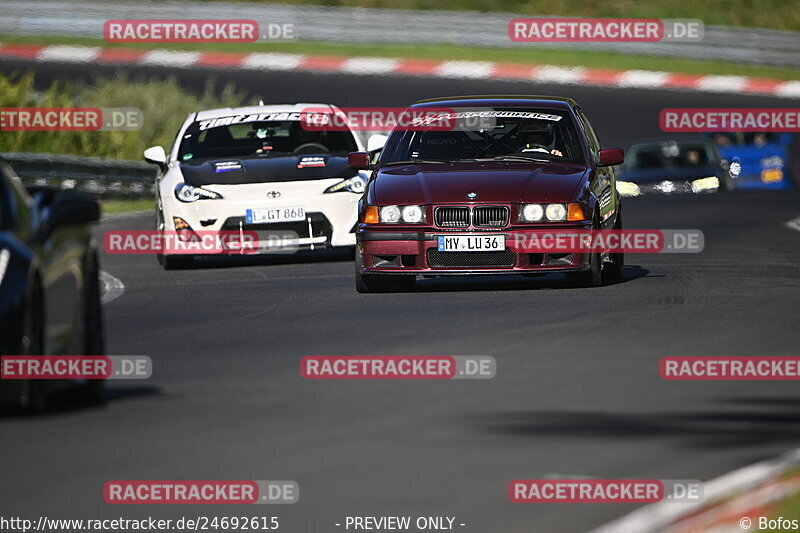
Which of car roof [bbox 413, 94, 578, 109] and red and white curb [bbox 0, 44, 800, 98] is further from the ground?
red and white curb [bbox 0, 44, 800, 98]

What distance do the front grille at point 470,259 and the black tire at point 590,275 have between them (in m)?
0.65

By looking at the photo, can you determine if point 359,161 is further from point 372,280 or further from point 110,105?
point 110,105

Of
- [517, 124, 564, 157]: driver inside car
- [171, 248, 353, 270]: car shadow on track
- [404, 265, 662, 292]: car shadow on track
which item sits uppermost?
[517, 124, 564, 157]: driver inside car

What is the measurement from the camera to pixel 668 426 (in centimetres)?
819

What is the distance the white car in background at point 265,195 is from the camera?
16688 mm

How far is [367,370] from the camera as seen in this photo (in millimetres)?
10070

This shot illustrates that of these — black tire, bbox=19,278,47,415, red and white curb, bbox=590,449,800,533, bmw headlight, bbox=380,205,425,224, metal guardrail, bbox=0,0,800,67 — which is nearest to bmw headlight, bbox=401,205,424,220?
bmw headlight, bbox=380,205,425,224

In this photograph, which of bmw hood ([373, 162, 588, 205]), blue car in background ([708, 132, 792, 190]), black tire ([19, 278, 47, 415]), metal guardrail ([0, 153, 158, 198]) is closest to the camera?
black tire ([19, 278, 47, 415])

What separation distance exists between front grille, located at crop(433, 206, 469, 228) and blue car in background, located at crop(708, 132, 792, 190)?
18.9m

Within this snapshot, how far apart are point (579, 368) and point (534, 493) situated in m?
3.24

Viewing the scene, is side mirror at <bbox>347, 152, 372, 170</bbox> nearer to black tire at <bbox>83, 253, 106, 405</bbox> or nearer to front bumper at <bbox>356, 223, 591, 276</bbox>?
front bumper at <bbox>356, 223, 591, 276</bbox>

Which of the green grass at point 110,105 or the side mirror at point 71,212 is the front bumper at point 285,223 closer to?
the side mirror at point 71,212

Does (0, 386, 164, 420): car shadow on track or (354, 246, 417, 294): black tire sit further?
(354, 246, 417, 294): black tire

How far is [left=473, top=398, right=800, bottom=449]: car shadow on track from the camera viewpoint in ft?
25.9
